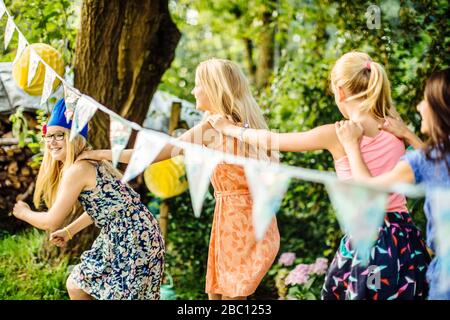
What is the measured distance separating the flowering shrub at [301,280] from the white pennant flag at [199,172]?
2.40 metres

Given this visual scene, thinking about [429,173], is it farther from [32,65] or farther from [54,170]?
[32,65]

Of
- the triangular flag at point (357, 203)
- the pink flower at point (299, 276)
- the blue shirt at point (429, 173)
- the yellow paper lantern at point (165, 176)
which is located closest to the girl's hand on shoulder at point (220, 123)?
the blue shirt at point (429, 173)

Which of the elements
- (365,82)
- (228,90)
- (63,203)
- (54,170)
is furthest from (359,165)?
(54,170)

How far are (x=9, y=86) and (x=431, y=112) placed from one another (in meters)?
4.16

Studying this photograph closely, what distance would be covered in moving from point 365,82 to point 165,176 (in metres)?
2.36

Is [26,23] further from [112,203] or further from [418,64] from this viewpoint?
[418,64]

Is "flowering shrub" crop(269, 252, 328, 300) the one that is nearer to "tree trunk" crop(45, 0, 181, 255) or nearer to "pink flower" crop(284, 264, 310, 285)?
"pink flower" crop(284, 264, 310, 285)

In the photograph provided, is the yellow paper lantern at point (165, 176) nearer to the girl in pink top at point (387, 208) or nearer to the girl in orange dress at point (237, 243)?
the girl in orange dress at point (237, 243)

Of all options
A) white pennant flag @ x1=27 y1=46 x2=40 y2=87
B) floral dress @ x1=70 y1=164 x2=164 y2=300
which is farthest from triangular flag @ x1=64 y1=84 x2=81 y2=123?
white pennant flag @ x1=27 y1=46 x2=40 y2=87

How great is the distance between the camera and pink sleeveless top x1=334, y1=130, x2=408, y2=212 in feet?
9.60

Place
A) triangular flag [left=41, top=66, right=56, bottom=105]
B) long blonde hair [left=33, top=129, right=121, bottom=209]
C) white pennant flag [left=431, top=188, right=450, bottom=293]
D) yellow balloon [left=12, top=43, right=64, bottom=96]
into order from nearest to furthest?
1. white pennant flag [left=431, top=188, right=450, bottom=293]
2. long blonde hair [left=33, top=129, right=121, bottom=209]
3. triangular flag [left=41, top=66, right=56, bottom=105]
4. yellow balloon [left=12, top=43, right=64, bottom=96]

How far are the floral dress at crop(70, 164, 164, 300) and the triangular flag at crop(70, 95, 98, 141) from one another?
0.28 m
